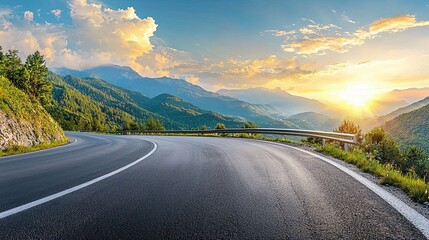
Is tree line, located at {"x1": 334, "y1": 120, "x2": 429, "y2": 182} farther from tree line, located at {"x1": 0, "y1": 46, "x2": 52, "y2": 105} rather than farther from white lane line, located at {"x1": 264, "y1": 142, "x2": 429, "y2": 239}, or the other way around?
tree line, located at {"x1": 0, "y1": 46, "x2": 52, "y2": 105}

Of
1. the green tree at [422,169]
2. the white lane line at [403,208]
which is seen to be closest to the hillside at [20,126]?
the white lane line at [403,208]

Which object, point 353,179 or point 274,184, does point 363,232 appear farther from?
point 353,179

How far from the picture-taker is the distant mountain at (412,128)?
144125 mm

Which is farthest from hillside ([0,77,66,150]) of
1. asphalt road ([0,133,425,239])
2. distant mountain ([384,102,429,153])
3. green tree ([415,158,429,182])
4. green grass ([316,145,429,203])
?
distant mountain ([384,102,429,153])

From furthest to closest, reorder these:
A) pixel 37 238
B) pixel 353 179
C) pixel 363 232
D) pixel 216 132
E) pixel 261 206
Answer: pixel 216 132
pixel 353 179
pixel 261 206
pixel 363 232
pixel 37 238

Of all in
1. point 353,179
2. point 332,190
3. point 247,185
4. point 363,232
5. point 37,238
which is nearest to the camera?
point 37,238

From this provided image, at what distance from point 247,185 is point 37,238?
3.46 m

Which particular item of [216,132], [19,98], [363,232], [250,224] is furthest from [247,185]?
[216,132]

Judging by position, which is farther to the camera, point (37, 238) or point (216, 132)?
point (216, 132)

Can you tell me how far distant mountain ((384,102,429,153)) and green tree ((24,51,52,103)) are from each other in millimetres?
149905

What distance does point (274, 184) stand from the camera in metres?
5.39

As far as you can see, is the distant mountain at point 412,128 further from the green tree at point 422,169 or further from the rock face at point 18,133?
the rock face at point 18,133

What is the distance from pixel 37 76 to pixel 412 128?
184495 millimetres

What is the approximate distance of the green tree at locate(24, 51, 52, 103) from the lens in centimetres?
6059
